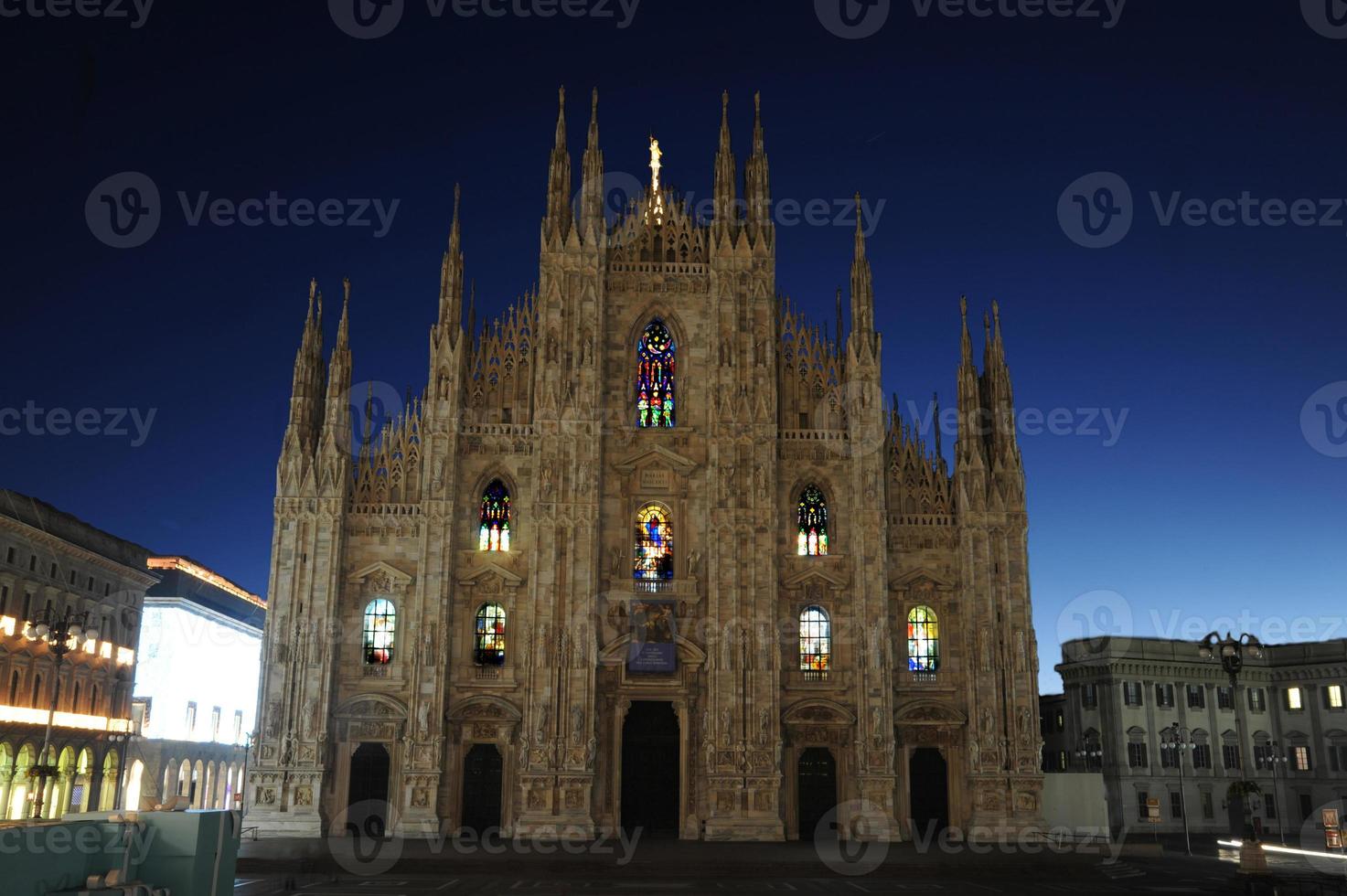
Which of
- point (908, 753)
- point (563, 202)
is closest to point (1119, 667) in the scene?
point (908, 753)

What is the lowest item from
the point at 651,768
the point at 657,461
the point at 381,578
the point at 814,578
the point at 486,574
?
the point at 651,768

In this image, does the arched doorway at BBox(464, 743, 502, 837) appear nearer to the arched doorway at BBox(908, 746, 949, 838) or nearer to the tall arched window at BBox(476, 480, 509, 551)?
Answer: the tall arched window at BBox(476, 480, 509, 551)

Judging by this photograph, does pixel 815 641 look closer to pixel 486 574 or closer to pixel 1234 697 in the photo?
pixel 486 574

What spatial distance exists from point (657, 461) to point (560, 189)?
1213 cm

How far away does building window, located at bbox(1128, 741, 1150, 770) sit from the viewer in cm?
6912

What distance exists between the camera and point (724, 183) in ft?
161

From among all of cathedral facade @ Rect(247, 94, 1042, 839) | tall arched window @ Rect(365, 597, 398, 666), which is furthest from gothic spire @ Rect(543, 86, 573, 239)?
tall arched window @ Rect(365, 597, 398, 666)

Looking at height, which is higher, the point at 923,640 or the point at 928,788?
the point at 923,640

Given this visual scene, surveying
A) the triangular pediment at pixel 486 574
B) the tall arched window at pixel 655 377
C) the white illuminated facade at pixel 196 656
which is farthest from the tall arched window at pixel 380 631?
the white illuminated facade at pixel 196 656

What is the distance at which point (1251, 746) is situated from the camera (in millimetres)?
73500

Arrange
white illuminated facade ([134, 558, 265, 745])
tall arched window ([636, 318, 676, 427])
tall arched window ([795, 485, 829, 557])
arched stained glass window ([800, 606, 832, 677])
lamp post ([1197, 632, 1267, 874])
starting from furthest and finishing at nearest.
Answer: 1. white illuminated facade ([134, 558, 265, 745])
2. tall arched window ([636, 318, 676, 427])
3. tall arched window ([795, 485, 829, 557])
4. arched stained glass window ([800, 606, 832, 677])
5. lamp post ([1197, 632, 1267, 874])

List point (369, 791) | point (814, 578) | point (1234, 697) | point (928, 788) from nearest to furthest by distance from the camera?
1. point (1234, 697)
2. point (369, 791)
3. point (928, 788)
4. point (814, 578)

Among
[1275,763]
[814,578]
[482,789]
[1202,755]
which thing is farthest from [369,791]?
[1275,763]

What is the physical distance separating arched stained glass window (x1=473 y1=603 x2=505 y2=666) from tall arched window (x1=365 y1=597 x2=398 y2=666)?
3166 millimetres
